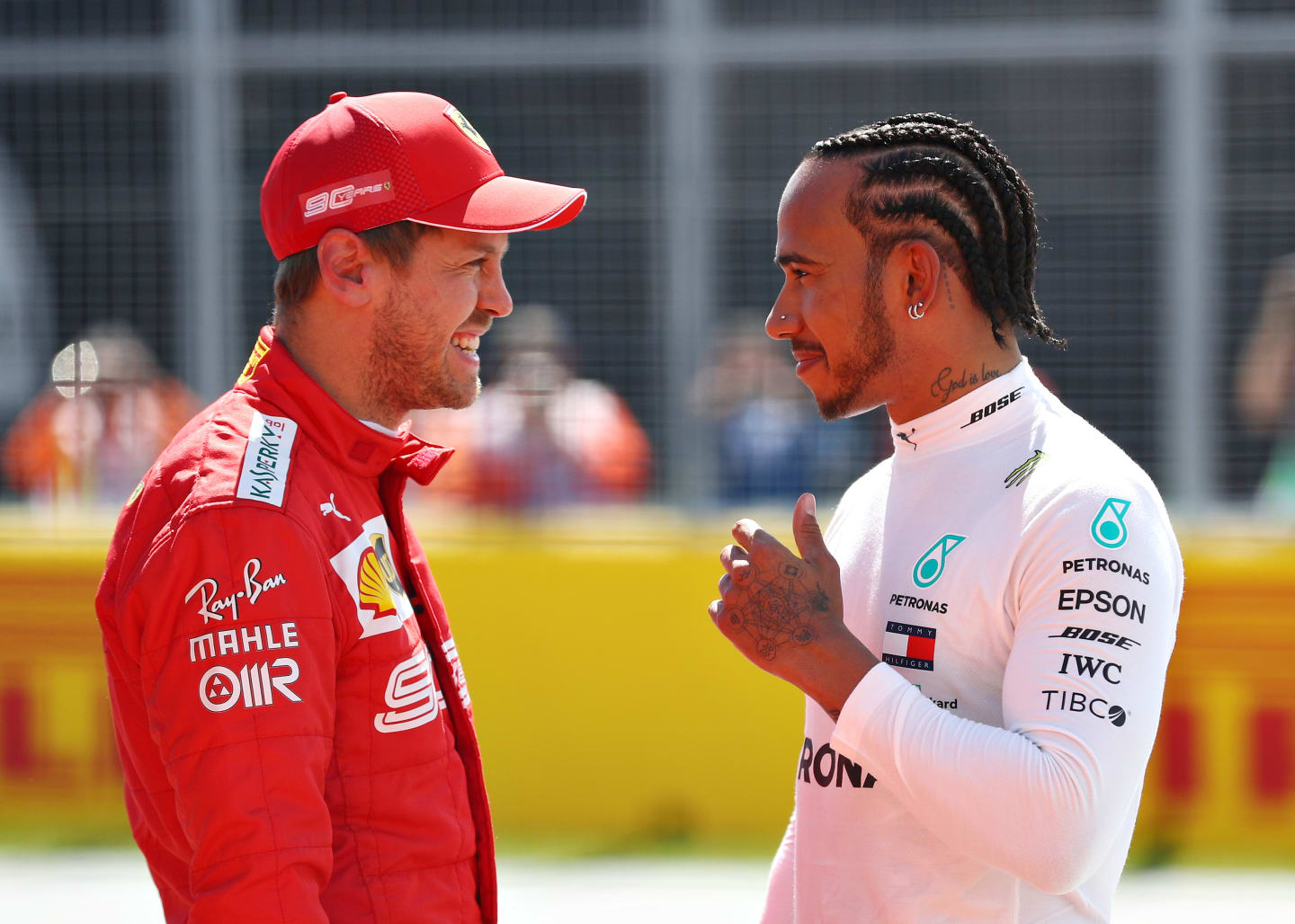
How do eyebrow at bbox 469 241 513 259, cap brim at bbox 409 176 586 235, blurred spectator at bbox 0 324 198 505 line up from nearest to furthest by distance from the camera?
cap brim at bbox 409 176 586 235
eyebrow at bbox 469 241 513 259
blurred spectator at bbox 0 324 198 505

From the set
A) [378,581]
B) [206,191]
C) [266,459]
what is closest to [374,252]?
[266,459]

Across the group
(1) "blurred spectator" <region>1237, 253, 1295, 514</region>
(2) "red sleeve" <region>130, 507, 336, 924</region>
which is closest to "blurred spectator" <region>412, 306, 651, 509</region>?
(1) "blurred spectator" <region>1237, 253, 1295, 514</region>

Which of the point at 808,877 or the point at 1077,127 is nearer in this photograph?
the point at 808,877

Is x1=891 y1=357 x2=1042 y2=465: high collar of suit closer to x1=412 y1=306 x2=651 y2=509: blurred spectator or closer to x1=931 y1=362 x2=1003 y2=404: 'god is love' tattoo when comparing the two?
x1=931 y1=362 x2=1003 y2=404: 'god is love' tattoo

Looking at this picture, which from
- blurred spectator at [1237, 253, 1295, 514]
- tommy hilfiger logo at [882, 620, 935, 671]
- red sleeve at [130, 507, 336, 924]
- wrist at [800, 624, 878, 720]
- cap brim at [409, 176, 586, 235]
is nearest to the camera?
red sleeve at [130, 507, 336, 924]

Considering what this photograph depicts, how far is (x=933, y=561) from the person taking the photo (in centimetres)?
213

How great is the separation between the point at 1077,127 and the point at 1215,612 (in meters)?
2.11

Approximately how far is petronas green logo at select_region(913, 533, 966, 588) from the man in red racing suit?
0.72 m

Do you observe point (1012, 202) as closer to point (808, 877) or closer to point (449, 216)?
point (449, 216)

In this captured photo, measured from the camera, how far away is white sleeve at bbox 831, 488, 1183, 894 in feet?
6.06

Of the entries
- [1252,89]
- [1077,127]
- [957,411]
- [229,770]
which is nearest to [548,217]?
[957,411]

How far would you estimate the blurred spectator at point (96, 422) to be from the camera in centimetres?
648

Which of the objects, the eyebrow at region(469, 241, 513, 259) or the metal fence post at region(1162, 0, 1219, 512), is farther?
the metal fence post at region(1162, 0, 1219, 512)

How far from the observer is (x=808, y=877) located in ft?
7.27
